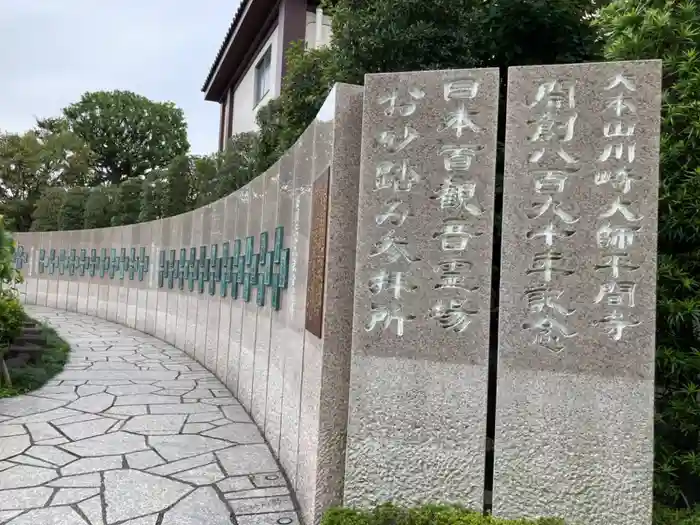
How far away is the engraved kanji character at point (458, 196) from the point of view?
2926 mm

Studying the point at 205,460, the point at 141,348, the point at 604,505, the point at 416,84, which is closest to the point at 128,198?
the point at 141,348

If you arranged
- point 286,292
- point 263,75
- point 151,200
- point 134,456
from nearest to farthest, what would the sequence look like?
point 134,456, point 286,292, point 151,200, point 263,75

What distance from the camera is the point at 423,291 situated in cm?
292

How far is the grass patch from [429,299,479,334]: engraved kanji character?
5.27 metres

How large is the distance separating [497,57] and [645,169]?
2.95 meters

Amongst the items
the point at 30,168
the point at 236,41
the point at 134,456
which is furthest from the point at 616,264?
the point at 30,168

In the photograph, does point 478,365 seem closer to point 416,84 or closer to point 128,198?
point 416,84

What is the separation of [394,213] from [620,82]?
4.21ft

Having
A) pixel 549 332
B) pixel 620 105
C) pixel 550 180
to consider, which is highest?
pixel 620 105

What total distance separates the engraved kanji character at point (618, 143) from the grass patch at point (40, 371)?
20.3 ft

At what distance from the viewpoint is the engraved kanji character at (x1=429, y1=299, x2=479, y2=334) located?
9.42 ft

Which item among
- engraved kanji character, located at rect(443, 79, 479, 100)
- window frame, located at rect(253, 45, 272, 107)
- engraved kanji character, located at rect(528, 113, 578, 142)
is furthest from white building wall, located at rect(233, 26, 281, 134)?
engraved kanji character, located at rect(528, 113, 578, 142)

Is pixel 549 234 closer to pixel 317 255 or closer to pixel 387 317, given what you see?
pixel 387 317

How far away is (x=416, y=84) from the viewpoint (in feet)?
9.96
